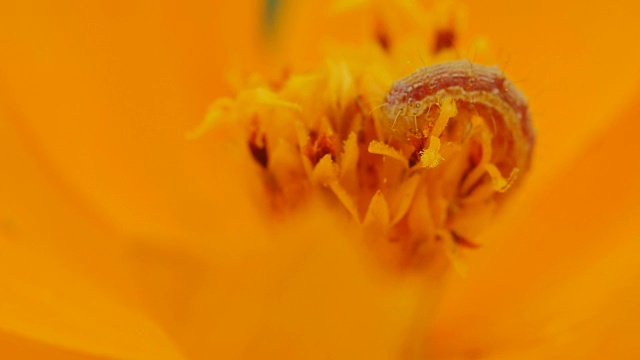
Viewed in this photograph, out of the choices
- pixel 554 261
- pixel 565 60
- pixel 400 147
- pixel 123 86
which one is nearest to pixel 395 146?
pixel 400 147

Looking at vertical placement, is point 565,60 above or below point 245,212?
above

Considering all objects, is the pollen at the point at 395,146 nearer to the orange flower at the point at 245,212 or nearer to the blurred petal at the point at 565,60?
the orange flower at the point at 245,212

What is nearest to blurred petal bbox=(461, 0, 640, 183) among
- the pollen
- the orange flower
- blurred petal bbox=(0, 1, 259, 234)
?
the orange flower

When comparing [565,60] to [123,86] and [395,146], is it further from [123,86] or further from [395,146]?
[123,86]

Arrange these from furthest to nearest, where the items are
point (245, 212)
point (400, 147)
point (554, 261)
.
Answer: point (245, 212) → point (554, 261) → point (400, 147)

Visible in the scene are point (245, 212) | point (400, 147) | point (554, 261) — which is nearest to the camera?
point (400, 147)

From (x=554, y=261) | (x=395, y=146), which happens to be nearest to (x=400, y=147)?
(x=395, y=146)

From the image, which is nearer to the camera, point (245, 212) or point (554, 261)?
point (554, 261)

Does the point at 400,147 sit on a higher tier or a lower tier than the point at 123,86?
lower

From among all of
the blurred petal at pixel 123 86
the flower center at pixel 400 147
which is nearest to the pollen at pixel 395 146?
the flower center at pixel 400 147

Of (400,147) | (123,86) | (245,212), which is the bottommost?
(400,147)
